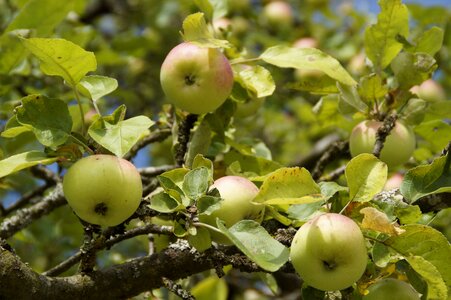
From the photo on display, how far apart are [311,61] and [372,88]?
0.22m

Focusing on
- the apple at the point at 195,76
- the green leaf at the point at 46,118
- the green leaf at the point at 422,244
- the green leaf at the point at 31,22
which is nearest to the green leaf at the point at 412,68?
the apple at the point at 195,76

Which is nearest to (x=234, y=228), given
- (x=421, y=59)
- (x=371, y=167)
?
(x=371, y=167)

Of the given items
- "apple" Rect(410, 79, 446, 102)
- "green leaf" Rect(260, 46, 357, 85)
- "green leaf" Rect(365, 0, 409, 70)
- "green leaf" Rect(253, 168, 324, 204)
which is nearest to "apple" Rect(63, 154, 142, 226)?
"green leaf" Rect(253, 168, 324, 204)

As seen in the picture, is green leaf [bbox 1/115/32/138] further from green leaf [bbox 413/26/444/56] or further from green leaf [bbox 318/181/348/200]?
green leaf [bbox 413/26/444/56]

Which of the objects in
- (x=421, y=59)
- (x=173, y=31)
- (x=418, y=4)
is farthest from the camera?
(x=173, y=31)

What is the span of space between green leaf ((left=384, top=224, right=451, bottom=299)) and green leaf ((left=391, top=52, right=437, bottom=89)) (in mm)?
539

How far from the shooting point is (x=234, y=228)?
3.75 feet

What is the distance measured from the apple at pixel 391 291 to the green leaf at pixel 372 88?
0.47 metres

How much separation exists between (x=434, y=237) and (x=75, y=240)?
1669 millimetres

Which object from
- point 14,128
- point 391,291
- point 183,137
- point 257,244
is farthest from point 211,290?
point 183,137

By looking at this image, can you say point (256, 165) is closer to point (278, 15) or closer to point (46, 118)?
point (46, 118)

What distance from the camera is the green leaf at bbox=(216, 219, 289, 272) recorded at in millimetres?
1060

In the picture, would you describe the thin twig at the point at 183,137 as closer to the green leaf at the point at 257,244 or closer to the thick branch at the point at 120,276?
the thick branch at the point at 120,276

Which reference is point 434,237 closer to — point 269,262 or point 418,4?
point 269,262
